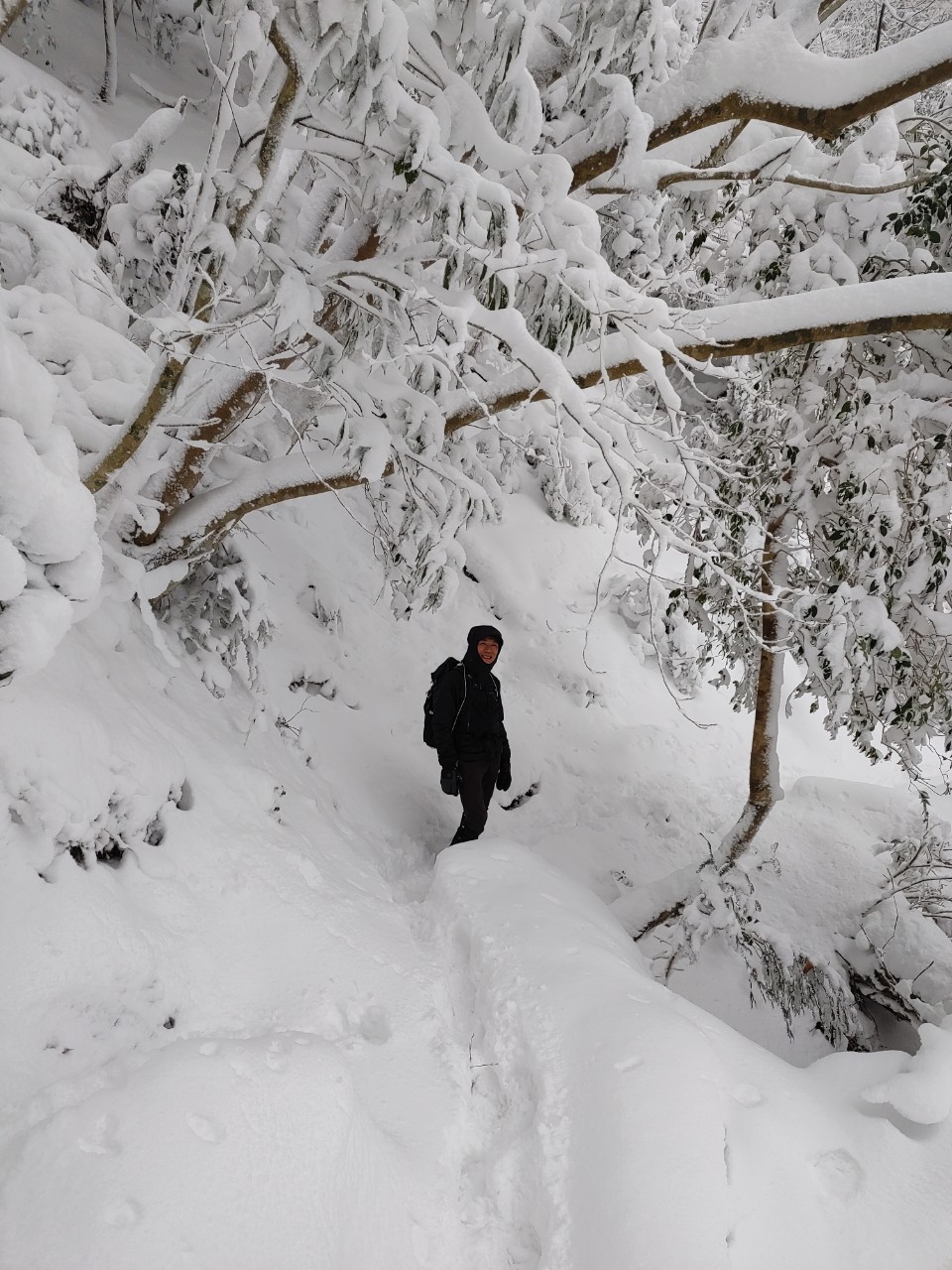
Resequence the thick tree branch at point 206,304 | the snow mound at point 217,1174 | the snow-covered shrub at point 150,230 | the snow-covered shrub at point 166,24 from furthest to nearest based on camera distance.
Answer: the snow-covered shrub at point 166,24
the snow-covered shrub at point 150,230
the thick tree branch at point 206,304
the snow mound at point 217,1174

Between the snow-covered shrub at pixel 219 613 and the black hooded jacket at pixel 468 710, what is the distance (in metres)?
1.36

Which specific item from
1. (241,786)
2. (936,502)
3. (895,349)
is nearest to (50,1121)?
(241,786)

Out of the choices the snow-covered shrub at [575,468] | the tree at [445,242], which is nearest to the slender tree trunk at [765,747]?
the snow-covered shrub at [575,468]

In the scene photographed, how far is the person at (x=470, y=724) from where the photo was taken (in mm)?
5227

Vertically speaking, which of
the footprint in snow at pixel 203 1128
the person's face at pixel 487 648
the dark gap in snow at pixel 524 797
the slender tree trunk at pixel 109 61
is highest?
the slender tree trunk at pixel 109 61

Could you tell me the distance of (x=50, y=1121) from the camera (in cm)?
175

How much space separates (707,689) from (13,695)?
9648mm

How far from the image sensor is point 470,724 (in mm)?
5273

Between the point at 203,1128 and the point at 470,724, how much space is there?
3.55 metres

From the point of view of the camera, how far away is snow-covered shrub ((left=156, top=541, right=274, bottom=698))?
4.45 metres

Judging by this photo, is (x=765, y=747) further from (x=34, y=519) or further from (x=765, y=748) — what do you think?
(x=34, y=519)

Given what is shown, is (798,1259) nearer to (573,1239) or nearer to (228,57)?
(573,1239)

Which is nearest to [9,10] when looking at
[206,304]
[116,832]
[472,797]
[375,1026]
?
[206,304]

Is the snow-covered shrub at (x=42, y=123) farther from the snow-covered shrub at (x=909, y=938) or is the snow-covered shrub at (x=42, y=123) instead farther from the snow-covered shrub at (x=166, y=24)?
the snow-covered shrub at (x=909, y=938)
